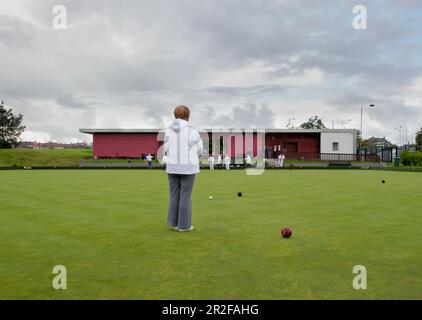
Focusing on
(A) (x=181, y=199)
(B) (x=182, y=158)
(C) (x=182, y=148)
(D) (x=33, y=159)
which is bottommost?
(A) (x=181, y=199)

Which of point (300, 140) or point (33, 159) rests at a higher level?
point (300, 140)

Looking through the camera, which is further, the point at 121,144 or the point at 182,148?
the point at 121,144

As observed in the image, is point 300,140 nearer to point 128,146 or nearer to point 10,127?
point 128,146

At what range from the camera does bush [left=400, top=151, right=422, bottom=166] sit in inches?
1642

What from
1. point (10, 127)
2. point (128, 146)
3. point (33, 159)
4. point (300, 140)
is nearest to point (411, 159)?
point (300, 140)

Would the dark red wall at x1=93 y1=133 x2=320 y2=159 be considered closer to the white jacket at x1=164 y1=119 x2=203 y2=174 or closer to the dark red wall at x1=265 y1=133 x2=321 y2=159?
the dark red wall at x1=265 y1=133 x2=321 y2=159

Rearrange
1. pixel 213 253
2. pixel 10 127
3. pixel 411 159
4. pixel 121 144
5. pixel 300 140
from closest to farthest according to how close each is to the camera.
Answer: pixel 213 253 < pixel 411 159 < pixel 121 144 < pixel 300 140 < pixel 10 127

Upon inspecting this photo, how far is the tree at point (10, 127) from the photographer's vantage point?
232ft

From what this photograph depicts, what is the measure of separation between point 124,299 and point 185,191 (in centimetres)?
346

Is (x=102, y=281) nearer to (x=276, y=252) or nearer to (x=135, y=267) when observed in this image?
(x=135, y=267)

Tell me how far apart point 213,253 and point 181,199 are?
1.80m

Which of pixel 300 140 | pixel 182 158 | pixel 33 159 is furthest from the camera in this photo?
pixel 300 140

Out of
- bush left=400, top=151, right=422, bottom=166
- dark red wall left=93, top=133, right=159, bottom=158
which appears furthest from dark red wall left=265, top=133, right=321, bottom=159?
dark red wall left=93, top=133, right=159, bottom=158

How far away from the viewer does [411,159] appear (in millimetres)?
42531
